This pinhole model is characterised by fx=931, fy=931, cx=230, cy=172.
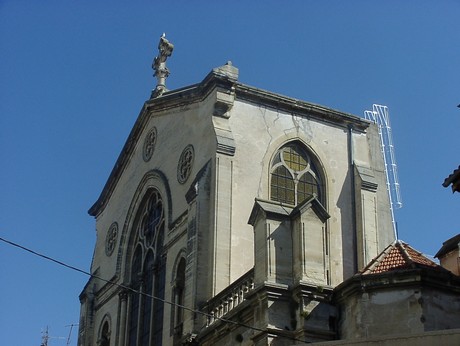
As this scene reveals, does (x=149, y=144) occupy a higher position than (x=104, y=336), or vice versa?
(x=149, y=144)

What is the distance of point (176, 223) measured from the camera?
25.8m

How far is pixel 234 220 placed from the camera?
77.3 ft

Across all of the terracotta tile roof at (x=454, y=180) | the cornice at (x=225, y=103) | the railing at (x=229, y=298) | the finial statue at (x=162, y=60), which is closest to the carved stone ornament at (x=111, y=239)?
the cornice at (x=225, y=103)

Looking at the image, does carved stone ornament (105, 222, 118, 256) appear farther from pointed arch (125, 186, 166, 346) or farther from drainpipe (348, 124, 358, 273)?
drainpipe (348, 124, 358, 273)

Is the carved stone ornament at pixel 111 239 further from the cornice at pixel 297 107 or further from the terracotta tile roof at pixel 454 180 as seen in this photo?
the terracotta tile roof at pixel 454 180

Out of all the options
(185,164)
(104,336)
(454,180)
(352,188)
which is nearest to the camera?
(454,180)

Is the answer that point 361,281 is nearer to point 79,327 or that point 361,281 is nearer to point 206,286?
point 206,286

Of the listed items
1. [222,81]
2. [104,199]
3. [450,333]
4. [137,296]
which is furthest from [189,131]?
[450,333]

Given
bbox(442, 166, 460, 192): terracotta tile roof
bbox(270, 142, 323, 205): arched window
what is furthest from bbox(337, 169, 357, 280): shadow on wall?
bbox(442, 166, 460, 192): terracotta tile roof

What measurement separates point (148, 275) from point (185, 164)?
3655 millimetres

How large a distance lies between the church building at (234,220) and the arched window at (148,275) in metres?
0.05

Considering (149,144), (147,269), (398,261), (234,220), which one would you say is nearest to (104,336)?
(147,269)

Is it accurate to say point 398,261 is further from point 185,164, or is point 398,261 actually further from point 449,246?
point 185,164

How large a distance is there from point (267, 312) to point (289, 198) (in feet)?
23.4
